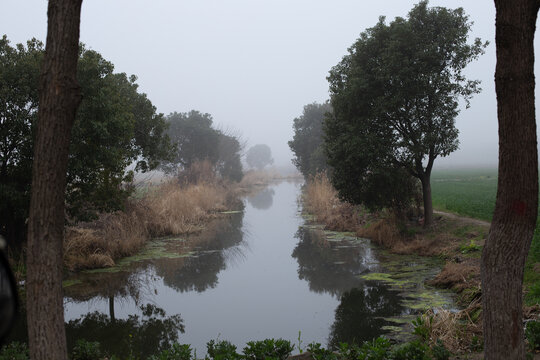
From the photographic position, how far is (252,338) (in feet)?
25.1

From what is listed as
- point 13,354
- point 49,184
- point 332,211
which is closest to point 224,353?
point 13,354

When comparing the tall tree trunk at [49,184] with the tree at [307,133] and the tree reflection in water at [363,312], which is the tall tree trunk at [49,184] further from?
the tree at [307,133]

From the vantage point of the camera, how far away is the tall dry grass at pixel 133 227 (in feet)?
41.1

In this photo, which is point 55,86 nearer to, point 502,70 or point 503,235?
point 502,70

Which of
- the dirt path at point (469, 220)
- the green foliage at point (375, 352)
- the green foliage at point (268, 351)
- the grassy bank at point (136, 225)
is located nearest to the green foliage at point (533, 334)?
the green foliage at point (375, 352)

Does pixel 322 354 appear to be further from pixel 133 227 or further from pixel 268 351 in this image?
pixel 133 227

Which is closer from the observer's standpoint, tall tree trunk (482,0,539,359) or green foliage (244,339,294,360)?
tall tree trunk (482,0,539,359)

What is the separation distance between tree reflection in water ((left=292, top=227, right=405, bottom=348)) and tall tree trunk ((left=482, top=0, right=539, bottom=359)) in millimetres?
3072

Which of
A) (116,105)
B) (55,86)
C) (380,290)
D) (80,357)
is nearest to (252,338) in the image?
(80,357)

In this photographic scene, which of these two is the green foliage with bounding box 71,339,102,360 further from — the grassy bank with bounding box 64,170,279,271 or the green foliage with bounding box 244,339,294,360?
the grassy bank with bounding box 64,170,279,271

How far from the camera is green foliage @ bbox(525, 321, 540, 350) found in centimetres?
488

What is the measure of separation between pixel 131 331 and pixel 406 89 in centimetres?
970

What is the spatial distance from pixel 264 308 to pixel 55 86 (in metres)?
6.94

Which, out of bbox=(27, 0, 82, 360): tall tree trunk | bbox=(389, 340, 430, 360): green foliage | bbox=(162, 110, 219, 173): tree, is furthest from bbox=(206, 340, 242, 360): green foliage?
bbox=(162, 110, 219, 173): tree
